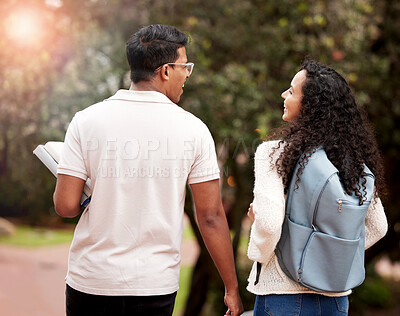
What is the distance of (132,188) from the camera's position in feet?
5.44

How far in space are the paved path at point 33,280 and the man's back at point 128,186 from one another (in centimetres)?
883

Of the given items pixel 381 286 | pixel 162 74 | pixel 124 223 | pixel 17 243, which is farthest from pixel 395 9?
pixel 17 243

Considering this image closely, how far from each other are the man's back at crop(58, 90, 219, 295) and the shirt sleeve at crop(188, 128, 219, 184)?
0.06 metres

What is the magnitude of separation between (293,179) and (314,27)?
129 inches

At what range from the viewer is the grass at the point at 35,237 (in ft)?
51.7

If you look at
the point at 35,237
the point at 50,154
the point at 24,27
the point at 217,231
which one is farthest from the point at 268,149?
the point at 35,237

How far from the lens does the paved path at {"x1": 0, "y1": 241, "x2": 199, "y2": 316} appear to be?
11.0 m

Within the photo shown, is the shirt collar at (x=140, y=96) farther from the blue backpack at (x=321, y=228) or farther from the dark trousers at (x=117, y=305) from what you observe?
the dark trousers at (x=117, y=305)

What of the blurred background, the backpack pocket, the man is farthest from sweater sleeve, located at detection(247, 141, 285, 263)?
the blurred background

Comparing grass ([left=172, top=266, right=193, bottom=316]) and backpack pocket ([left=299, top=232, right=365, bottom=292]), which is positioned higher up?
backpack pocket ([left=299, top=232, right=365, bottom=292])

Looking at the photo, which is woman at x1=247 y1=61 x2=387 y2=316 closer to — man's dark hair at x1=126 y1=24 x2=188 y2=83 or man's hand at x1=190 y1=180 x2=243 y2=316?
man's hand at x1=190 y1=180 x2=243 y2=316

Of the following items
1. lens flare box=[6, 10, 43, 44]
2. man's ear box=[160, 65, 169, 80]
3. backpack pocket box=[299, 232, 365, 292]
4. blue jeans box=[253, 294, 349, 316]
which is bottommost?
blue jeans box=[253, 294, 349, 316]

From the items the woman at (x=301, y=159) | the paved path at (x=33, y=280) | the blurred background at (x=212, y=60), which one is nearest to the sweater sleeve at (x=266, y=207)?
the woman at (x=301, y=159)

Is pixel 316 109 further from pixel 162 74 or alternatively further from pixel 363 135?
pixel 162 74
